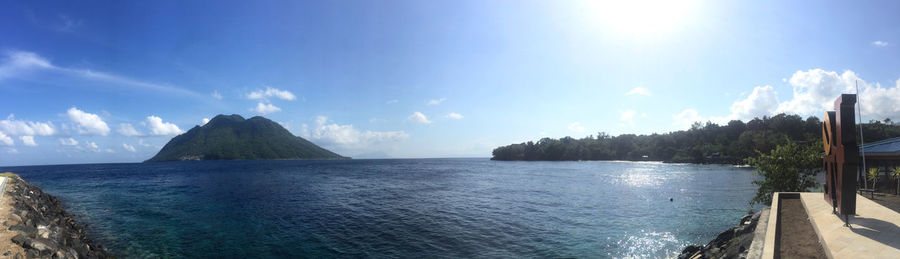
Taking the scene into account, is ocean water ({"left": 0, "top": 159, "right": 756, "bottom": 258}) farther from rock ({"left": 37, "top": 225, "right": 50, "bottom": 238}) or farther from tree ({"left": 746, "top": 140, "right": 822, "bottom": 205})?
tree ({"left": 746, "top": 140, "right": 822, "bottom": 205})

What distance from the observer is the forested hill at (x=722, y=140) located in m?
116

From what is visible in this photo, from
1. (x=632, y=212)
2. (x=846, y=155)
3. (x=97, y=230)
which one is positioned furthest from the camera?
(x=632, y=212)

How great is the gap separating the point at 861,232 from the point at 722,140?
552ft

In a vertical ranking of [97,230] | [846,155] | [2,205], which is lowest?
[97,230]

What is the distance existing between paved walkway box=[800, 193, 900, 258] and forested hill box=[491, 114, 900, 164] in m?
115

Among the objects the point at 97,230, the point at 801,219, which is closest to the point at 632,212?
the point at 801,219

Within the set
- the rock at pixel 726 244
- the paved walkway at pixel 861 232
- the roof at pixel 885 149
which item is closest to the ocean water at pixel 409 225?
the rock at pixel 726 244

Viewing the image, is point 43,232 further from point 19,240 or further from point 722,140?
point 722,140

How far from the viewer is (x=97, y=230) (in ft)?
77.6

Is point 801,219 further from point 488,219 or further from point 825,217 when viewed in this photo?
point 488,219

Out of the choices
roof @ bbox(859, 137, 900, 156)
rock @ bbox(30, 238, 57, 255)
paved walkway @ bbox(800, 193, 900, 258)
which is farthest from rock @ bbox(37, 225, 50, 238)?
roof @ bbox(859, 137, 900, 156)

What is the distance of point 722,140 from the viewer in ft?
469

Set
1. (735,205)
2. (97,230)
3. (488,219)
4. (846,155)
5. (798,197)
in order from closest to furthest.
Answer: (846,155), (798,197), (97,230), (488,219), (735,205)

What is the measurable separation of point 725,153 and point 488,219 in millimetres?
144639
